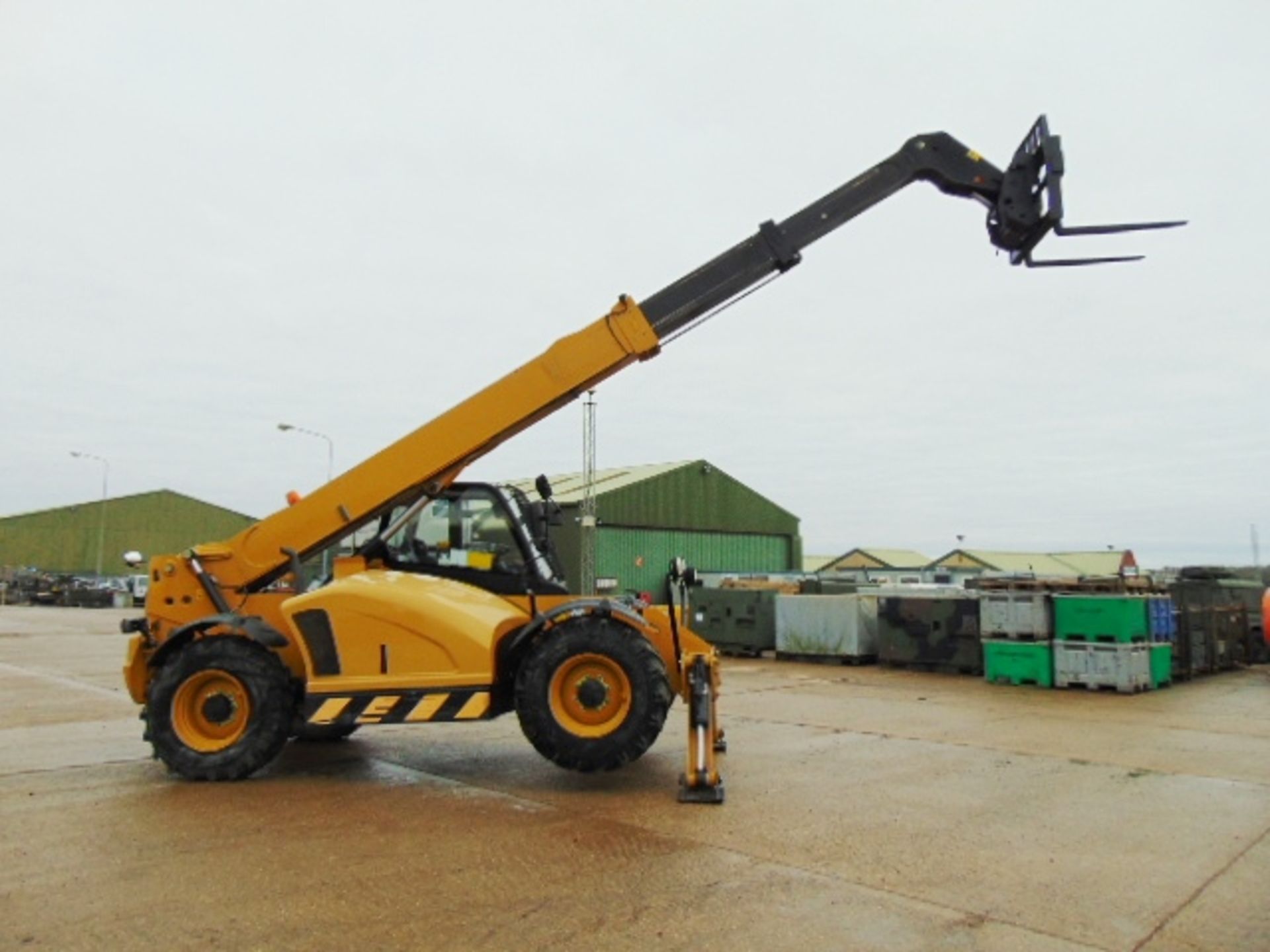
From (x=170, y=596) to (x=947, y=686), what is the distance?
10.5 meters

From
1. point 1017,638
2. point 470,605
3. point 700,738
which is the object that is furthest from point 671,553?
point 700,738

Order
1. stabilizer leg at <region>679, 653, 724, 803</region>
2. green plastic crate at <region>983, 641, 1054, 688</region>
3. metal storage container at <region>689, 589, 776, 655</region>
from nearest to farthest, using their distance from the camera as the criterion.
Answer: stabilizer leg at <region>679, 653, 724, 803</region>
green plastic crate at <region>983, 641, 1054, 688</region>
metal storage container at <region>689, 589, 776, 655</region>

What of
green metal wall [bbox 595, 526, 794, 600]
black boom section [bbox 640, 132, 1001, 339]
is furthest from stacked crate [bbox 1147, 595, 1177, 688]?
→ green metal wall [bbox 595, 526, 794, 600]

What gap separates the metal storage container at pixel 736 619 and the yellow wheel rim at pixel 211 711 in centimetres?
1274

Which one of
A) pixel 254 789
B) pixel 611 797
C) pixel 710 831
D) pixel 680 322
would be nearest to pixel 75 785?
pixel 254 789

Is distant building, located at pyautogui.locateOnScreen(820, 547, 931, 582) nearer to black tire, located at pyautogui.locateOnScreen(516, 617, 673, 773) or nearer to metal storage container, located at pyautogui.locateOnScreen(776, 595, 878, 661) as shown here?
metal storage container, located at pyautogui.locateOnScreen(776, 595, 878, 661)

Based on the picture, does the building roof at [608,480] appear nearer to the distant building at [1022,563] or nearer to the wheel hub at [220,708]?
the distant building at [1022,563]

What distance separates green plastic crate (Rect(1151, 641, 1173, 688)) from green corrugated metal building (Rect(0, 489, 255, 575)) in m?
67.0

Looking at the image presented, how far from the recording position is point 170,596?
8.09m

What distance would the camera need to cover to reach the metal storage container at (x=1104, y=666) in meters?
12.8

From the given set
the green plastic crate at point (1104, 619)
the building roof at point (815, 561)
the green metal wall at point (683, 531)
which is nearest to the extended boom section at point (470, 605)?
the green plastic crate at point (1104, 619)

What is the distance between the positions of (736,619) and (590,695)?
498 inches

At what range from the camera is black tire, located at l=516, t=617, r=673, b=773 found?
22.9 feet

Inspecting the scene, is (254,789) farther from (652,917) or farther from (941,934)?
(941,934)
